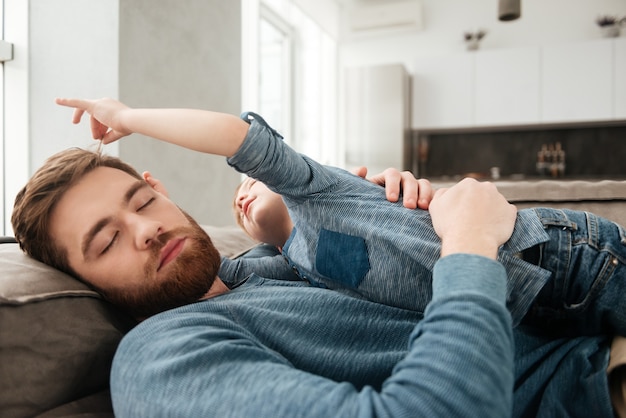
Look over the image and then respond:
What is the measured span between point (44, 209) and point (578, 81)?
5546 millimetres

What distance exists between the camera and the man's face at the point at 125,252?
0.98m

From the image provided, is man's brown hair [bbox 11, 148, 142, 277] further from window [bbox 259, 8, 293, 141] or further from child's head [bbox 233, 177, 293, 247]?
window [bbox 259, 8, 293, 141]

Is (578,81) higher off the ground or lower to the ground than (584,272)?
higher

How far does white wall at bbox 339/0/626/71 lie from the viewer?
546 cm

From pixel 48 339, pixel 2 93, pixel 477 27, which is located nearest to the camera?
pixel 48 339

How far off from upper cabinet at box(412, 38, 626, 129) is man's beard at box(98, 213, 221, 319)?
5.14m

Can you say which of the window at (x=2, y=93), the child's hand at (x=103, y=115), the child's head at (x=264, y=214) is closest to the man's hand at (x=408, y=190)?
the child's head at (x=264, y=214)

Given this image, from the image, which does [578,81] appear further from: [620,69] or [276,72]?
[276,72]

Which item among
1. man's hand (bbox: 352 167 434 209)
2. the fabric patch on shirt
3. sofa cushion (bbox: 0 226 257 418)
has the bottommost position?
sofa cushion (bbox: 0 226 257 418)

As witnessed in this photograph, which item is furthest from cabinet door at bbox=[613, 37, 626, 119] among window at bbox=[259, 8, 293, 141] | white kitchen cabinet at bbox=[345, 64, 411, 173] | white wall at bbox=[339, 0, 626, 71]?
window at bbox=[259, 8, 293, 141]

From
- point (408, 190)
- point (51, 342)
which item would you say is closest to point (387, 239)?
point (408, 190)

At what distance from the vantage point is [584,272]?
3.08 ft

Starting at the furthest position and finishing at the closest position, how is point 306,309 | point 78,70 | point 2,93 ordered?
point 2,93 → point 78,70 → point 306,309

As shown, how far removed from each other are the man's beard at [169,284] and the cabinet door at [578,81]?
5272mm
